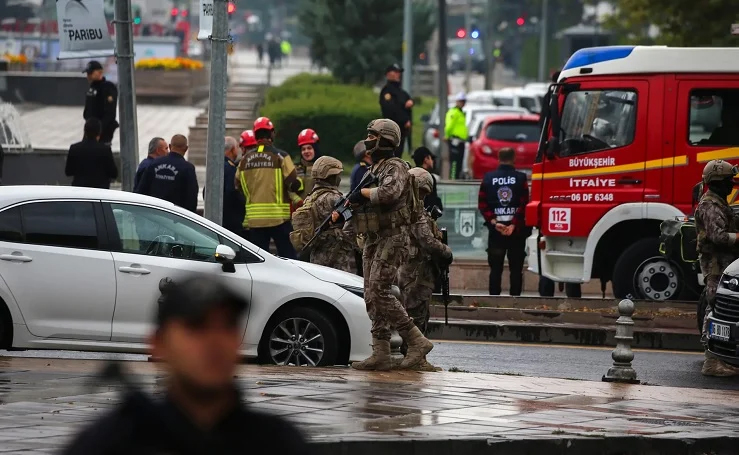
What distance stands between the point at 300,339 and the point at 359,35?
34.9 meters

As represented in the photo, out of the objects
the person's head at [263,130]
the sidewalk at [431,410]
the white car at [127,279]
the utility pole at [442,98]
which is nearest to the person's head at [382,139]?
the white car at [127,279]

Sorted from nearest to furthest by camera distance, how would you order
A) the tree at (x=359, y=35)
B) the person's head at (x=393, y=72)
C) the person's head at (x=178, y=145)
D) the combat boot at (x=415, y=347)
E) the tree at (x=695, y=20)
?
the combat boot at (x=415, y=347), the person's head at (x=178, y=145), the person's head at (x=393, y=72), the tree at (x=695, y=20), the tree at (x=359, y=35)

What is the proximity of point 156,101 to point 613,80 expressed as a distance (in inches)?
1125

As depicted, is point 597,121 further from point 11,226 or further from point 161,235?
point 11,226

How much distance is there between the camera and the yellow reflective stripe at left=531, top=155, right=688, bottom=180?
1602 centimetres

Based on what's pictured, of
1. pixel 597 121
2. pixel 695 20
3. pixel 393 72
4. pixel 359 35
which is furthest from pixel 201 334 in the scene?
pixel 359 35

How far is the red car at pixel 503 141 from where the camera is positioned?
1177 inches

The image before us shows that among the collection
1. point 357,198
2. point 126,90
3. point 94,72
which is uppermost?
point 94,72

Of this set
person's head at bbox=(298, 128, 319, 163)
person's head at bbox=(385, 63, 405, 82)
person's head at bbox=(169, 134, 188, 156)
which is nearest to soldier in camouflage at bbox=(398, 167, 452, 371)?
person's head at bbox=(169, 134, 188, 156)

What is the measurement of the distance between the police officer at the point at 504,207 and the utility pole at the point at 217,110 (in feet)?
14.5

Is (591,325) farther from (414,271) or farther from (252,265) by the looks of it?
(252,265)

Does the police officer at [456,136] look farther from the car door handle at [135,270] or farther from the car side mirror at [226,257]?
the car door handle at [135,270]

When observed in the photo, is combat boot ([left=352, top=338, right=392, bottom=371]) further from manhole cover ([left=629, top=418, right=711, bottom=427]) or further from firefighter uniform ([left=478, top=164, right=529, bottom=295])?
firefighter uniform ([left=478, top=164, right=529, bottom=295])

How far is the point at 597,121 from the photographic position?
1650cm
